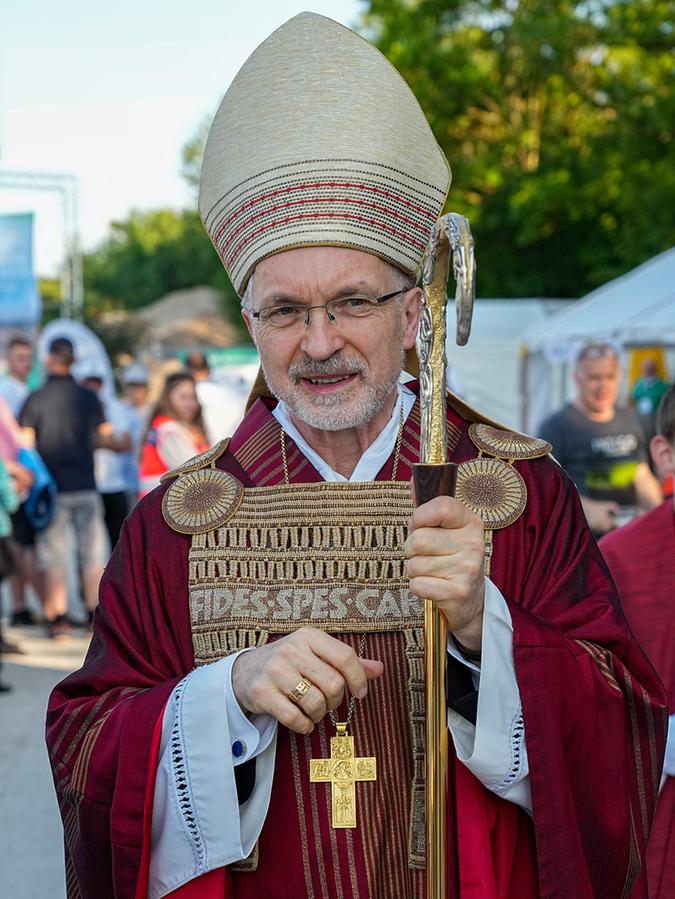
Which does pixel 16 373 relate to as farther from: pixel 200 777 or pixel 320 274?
pixel 200 777

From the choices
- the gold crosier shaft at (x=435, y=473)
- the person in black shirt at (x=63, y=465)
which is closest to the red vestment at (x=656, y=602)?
the gold crosier shaft at (x=435, y=473)

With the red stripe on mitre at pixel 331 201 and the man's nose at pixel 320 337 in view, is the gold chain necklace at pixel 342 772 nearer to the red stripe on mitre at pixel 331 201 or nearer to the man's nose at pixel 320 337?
the man's nose at pixel 320 337

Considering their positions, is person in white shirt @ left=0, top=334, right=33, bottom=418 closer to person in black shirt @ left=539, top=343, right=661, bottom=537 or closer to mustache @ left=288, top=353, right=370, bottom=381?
person in black shirt @ left=539, top=343, right=661, bottom=537

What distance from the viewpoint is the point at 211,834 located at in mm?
1993

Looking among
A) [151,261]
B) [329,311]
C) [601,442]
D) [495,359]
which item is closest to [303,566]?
[329,311]

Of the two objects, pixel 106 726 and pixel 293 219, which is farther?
pixel 293 219

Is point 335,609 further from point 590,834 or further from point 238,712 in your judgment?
point 590,834

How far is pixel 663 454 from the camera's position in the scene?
308cm

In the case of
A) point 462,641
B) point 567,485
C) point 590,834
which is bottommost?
point 590,834

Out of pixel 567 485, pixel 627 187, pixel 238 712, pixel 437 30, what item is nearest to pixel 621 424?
pixel 567 485

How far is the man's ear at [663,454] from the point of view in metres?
3.05

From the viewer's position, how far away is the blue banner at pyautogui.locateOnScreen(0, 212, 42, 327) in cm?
1028

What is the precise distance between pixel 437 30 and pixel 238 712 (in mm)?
20007

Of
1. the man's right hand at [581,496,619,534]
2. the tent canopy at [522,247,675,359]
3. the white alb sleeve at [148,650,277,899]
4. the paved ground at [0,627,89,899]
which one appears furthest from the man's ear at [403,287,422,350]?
the tent canopy at [522,247,675,359]
